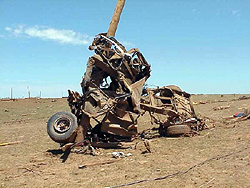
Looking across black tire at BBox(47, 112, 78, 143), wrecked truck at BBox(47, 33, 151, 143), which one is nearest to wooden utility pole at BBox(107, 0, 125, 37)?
wrecked truck at BBox(47, 33, 151, 143)

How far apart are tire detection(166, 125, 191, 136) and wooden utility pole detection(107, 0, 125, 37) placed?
442 centimetres

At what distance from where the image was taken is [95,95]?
32.5 ft

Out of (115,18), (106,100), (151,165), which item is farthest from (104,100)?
(115,18)

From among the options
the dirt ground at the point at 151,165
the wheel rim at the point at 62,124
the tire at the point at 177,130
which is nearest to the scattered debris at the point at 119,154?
the dirt ground at the point at 151,165

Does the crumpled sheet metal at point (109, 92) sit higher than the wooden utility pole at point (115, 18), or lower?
lower

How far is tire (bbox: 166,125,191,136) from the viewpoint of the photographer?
11703 millimetres

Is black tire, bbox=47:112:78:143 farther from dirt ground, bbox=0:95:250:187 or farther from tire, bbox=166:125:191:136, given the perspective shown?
tire, bbox=166:125:191:136

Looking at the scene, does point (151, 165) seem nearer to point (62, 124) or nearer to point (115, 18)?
point (62, 124)

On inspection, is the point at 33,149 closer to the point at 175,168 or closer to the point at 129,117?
the point at 129,117

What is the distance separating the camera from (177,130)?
11742mm

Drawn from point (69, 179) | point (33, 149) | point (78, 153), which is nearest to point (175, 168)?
point (69, 179)

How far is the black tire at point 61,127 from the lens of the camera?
9453mm

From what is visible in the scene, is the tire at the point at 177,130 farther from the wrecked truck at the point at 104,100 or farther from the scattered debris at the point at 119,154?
the scattered debris at the point at 119,154

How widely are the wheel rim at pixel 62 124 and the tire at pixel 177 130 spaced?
4353mm
